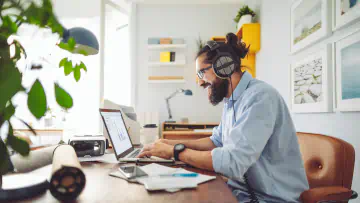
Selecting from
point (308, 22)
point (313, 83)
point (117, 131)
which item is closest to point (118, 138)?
point (117, 131)

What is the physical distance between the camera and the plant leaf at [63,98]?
16.4 inches

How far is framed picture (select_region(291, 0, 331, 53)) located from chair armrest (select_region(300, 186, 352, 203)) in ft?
3.73

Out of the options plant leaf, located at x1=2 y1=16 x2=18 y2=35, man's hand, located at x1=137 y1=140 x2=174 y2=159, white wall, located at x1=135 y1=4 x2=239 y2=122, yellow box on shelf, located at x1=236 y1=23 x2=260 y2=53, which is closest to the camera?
plant leaf, located at x1=2 y1=16 x2=18 y2=35

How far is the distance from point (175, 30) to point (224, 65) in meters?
3.28

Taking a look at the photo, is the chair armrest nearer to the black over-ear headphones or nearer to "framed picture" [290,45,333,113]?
the black over-ear headphones

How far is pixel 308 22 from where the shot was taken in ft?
6.60

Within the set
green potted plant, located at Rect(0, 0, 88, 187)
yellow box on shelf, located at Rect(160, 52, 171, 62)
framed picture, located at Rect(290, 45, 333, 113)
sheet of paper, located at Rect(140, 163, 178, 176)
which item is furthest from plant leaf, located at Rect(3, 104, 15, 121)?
→ yellow box on shelf, located at Rect(160, 52, 171, 62)

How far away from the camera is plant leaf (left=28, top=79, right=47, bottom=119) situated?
0.37m

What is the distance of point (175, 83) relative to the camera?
4297mm

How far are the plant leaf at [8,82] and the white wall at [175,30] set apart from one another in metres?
3.93

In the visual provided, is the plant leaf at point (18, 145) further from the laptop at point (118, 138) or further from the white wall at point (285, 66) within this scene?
the white wall at point (285, 66)

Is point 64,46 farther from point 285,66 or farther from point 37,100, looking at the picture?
point 285,66

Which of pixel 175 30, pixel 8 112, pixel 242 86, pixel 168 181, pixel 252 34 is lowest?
pixel 168 181

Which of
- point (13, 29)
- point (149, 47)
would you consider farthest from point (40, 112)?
point (149, 47)
